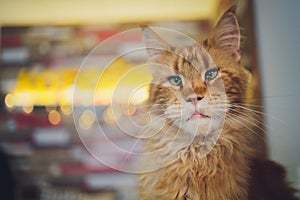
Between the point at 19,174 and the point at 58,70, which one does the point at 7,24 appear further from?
the point at 19,174

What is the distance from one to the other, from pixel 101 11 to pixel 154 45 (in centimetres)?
19

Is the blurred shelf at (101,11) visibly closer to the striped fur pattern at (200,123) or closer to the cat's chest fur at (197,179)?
the striped fur pattern at (200,123)

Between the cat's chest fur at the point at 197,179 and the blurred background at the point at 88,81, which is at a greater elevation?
the blurred background at the point at 88,81

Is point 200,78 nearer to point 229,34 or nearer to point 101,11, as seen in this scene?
point 229,34

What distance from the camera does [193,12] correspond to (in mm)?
1157

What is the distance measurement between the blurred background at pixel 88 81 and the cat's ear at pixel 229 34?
19mm

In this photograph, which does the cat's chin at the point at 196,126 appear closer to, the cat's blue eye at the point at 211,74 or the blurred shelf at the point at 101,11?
the cat's blue eye at the point at 211,74

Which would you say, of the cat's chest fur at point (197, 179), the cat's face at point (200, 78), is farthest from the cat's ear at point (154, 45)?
the cat's chest fur at point (197, 179)

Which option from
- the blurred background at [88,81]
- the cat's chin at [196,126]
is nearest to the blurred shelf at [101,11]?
the blurred background at [88,81]

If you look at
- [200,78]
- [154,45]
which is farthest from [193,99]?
[154,45]

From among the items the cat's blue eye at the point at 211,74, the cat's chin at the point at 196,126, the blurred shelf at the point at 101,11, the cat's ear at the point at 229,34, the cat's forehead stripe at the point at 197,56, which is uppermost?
the blurred shelf at the point at 101,11

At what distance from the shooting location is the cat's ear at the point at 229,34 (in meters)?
1.15

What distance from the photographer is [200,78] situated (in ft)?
3.67

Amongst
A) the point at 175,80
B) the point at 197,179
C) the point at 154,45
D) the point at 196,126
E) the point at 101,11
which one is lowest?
the point at 197,179
